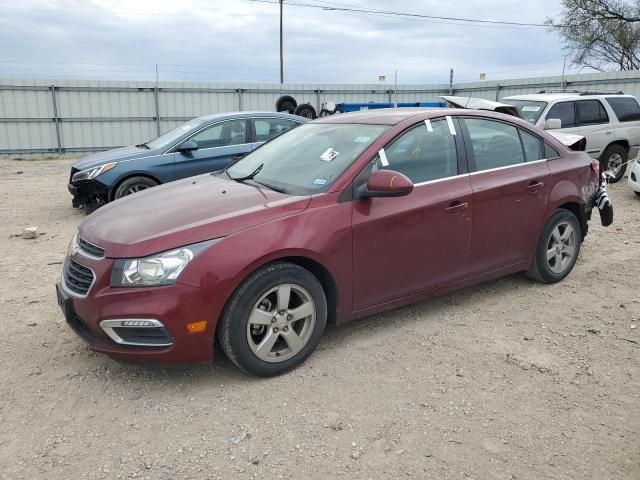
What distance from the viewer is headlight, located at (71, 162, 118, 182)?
7.70 meters

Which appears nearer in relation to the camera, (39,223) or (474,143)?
(474,143)

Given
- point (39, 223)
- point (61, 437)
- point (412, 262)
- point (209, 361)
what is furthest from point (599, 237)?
point (39, 223)

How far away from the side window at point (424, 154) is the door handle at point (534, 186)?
0.79m

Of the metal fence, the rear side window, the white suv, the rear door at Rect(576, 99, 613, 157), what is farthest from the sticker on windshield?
the metal fence

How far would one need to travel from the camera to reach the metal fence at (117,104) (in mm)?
17953

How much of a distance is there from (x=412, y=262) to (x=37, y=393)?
8.32ft

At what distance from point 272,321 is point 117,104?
18.3 meters

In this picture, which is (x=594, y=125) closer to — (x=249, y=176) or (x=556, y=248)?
(x=556, y=248)

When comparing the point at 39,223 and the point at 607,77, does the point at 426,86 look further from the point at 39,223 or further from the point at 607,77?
the point at 39,223

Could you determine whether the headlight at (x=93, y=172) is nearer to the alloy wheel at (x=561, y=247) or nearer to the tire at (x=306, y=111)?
the alloy wheel at (x=561, y=247)

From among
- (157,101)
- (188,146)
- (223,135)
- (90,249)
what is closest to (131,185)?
(188,146)

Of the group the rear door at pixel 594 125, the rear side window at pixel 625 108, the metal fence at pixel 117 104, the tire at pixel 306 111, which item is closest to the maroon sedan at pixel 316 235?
the rear door at pixel 594 125

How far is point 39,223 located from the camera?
791 centimetres

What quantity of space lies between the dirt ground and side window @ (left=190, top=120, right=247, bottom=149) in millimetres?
4107
